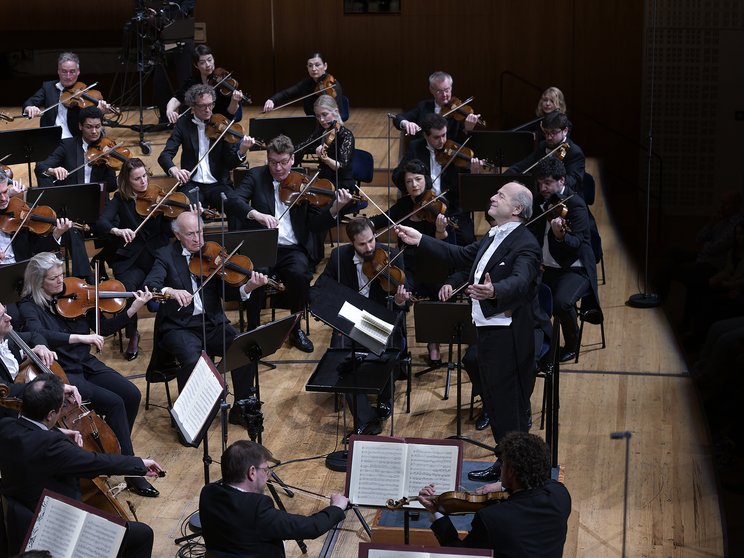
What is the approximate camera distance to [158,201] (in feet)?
20.5

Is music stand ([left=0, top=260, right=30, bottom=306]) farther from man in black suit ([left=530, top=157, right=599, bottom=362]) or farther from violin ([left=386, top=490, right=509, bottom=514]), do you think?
man in black suit ([left=530, top=157, right=599, bottom=362])

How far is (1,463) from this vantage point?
12.8ft

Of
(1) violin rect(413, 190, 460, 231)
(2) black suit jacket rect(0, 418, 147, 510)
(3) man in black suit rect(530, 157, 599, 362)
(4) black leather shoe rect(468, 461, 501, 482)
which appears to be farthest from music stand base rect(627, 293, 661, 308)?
(2) black suit jacket rect(0, 418, 147, 510)

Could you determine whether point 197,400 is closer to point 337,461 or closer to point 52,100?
point 337,461

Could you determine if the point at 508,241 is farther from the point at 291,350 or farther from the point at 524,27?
the point at 524,27

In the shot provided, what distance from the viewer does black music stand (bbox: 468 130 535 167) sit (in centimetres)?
695

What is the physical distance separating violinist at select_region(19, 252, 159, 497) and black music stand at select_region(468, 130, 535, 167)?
2679 millimetres

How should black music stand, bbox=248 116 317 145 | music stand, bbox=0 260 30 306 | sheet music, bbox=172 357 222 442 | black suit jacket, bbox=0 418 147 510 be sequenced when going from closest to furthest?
black suit jacket, bbox=0 418 147 510 < sheet music, bbox=172 357 222 442 < music stand, bbox=0 260 30 306 < black music stand, bbox=248 116 317 145

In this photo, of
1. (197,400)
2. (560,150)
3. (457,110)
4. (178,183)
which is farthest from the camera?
(457,110)

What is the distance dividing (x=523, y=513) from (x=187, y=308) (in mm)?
2515

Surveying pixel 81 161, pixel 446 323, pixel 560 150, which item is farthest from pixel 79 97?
pixel 446 323

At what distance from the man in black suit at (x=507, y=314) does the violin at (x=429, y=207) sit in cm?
147

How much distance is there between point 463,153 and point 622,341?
1496mm

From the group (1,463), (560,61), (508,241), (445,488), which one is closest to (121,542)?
(1,463)
